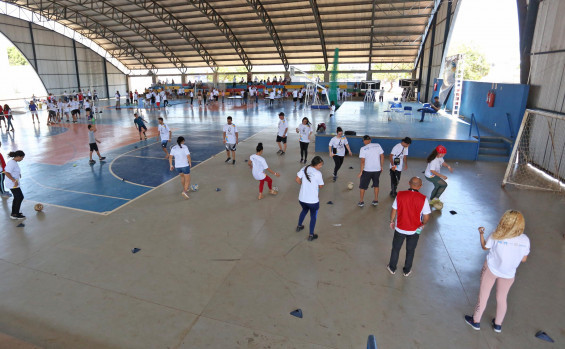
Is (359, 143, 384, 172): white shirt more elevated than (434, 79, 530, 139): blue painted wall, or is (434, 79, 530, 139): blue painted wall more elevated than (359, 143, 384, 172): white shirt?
(434, 79, 530, 139): blue painted wall

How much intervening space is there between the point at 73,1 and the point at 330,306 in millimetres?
44047

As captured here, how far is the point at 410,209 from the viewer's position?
4.88 meters

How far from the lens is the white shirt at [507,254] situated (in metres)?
3.73

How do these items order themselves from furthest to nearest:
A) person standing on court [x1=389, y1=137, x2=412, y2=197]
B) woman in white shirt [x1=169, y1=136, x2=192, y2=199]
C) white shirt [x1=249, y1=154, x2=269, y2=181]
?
1. woman in white shirt [x1=169, y1=136, x2=192, y2=199]
2. white shirt [x1=249, y1=154, x2=269, y2=181]
3. person standing on court [x1=389, y1=137, x2=412, y2=197]

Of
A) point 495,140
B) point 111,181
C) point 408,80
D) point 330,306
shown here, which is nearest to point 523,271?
point 330,306

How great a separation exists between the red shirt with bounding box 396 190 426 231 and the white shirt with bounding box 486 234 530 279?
3.61ft

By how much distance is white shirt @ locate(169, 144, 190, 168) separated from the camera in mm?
8531

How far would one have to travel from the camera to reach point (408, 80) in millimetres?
34500

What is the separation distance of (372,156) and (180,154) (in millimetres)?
4968

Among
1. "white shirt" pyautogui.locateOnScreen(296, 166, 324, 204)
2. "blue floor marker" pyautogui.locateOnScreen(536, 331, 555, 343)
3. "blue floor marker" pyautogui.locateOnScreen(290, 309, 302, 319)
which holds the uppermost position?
"white shirt" pyautogui.locateOnScreen(296, 166, 324, 204)

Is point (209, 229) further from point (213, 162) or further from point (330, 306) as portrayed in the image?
point (213, 162)

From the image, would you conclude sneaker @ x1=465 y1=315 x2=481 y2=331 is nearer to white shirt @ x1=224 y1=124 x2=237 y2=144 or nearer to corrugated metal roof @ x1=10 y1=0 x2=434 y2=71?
white shirt @ x1=224 y1=124 x2=237 y2=144

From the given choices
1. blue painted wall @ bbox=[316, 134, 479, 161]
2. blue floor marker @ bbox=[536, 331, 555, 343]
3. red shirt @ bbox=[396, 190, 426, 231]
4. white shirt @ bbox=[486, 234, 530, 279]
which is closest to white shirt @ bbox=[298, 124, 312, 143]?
blue painted wall @ bbox=[316, 134, 479, 161]

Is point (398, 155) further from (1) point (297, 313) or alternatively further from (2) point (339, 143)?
(1) point (297, 313)
